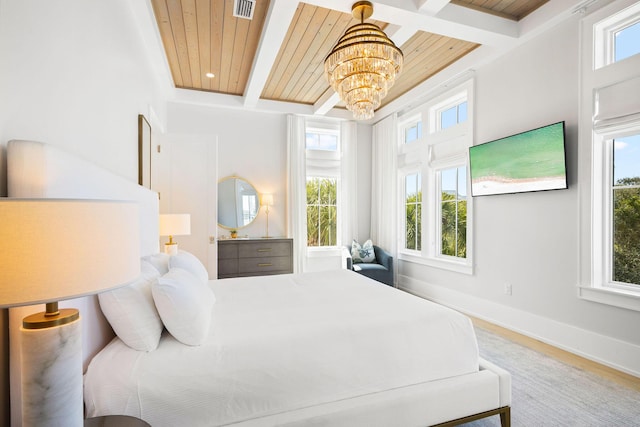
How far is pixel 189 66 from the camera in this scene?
3865mm

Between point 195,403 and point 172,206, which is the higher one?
point 172,206

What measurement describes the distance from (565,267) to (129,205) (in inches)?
132

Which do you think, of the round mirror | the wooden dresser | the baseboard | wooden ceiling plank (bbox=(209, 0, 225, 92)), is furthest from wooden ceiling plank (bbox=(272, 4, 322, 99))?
the baseboard

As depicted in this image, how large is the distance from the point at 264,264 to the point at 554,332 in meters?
3.36

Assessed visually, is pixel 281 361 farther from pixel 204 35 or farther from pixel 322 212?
pixel 322 212

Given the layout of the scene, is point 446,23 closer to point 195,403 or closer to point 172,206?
point 195,403

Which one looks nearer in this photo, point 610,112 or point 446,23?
point 610,112

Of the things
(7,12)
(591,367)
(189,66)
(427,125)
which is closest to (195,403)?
(7,12)

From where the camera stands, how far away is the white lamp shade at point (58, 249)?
0.65 m

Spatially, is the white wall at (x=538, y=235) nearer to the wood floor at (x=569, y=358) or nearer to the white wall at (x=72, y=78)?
the wood floor at (x=569, y=358)

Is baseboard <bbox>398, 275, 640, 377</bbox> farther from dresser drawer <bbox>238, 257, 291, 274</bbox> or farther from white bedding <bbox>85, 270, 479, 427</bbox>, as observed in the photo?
dresser drawer <bbox>238, 257, 291, 274</bbox>

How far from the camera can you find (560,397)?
2.04 metres

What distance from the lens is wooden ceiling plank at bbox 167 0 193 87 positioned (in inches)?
107

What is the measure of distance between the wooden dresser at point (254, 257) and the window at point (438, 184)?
6.22ft
